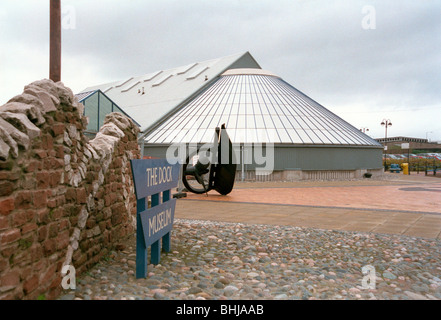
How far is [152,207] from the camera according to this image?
17.2 feet

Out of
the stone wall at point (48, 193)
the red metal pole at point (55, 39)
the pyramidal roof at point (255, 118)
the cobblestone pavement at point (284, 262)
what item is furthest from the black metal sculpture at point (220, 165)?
the pyramidal roof at point (255, 118)

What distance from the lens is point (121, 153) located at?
6.94m

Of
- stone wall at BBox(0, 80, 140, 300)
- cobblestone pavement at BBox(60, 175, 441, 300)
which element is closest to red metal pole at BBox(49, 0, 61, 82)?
stone wall at BBox(0, 80, 140, 300)

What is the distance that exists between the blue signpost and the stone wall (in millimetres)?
746

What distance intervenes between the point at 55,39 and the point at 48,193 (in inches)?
214

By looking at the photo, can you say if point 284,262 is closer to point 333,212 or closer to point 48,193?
point 48,193

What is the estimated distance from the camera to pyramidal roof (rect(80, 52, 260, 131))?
30.8m

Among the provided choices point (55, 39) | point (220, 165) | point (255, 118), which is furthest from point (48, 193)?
point (255, 118)

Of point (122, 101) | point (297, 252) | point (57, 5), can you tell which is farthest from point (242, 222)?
point (122, 101)

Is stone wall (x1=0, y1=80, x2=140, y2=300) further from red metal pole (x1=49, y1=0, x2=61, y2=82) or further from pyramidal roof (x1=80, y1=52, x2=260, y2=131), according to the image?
pyramidal roof (x1=80, y1=52, x2=260, y2=131)

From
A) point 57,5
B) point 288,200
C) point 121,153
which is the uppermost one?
point 57,5

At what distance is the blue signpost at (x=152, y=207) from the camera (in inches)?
188
